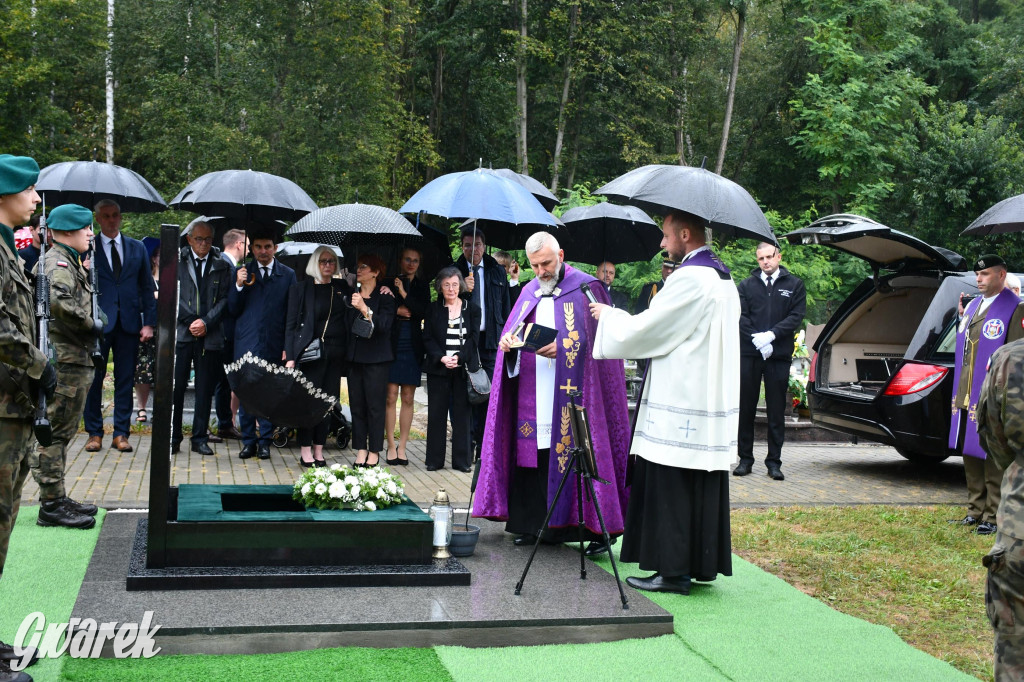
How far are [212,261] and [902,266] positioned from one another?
7.12 m

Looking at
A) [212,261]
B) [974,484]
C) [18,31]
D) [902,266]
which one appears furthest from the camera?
[18,31]

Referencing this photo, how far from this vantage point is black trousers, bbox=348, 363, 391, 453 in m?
9.62

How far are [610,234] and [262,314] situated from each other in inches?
141

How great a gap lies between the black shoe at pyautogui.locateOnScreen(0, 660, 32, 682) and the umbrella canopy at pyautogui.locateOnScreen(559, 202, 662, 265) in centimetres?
716

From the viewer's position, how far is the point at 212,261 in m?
10.1

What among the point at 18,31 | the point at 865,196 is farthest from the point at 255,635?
the point at 865,196

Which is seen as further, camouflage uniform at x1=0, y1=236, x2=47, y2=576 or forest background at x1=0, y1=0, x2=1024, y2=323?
forest background at x1=0, y1=0, x2=1024, y2=323

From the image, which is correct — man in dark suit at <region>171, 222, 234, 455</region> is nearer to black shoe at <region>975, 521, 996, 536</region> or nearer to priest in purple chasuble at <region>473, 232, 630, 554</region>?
priest in purple chasuble at <region>473, 232, 630, 554</region>

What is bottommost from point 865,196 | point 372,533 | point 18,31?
point 372,533

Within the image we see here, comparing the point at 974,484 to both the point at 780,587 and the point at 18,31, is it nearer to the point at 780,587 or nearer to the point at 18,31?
the point at 780,587

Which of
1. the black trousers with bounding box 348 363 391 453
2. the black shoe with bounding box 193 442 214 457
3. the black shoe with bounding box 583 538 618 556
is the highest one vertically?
the black trousers with bounding box 348 363 391 453

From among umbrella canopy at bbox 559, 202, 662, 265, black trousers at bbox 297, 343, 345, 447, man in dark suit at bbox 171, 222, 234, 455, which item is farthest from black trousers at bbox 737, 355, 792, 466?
man in dark suit at bbox 171, 222, 234, 455

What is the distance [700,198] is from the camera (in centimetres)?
601

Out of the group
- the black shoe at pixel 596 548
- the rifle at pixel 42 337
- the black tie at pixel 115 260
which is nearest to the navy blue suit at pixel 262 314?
the black tie at pixel 115 260
